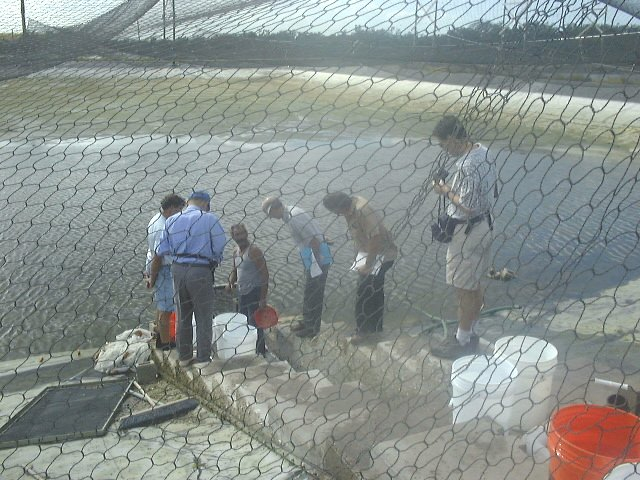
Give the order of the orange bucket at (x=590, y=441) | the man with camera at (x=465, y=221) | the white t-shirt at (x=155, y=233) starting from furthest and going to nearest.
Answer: the white t-shirt at (x=155, y=233) → the man with camera at (x=465, y=221) → the orange bucket at (x=590, y=441)

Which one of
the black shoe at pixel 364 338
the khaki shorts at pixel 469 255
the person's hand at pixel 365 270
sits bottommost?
the black shoe at pixel 364 338

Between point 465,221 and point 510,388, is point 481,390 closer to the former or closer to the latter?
point 510,388

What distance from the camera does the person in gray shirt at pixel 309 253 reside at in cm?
414

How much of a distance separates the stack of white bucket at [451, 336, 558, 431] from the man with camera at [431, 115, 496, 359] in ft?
1.65

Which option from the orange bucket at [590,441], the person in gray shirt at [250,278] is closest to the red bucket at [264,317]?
the person in gray shirt at [250,278]

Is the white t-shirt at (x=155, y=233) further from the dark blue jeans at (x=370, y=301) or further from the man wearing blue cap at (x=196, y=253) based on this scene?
the dark blue jeans at (x=370, y=301)

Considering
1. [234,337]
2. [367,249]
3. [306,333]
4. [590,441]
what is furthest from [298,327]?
[590,441]

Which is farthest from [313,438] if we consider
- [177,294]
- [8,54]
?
[8,54]

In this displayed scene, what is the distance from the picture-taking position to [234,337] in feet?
13.2

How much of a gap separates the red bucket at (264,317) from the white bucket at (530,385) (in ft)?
5.99

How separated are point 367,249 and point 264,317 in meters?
0.80

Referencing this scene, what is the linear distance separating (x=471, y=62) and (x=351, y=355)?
1.72m

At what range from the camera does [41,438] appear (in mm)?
3611

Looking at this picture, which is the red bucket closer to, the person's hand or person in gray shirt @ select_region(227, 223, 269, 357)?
person in gray shirt @ select_region(227, 223, 269, 357)
